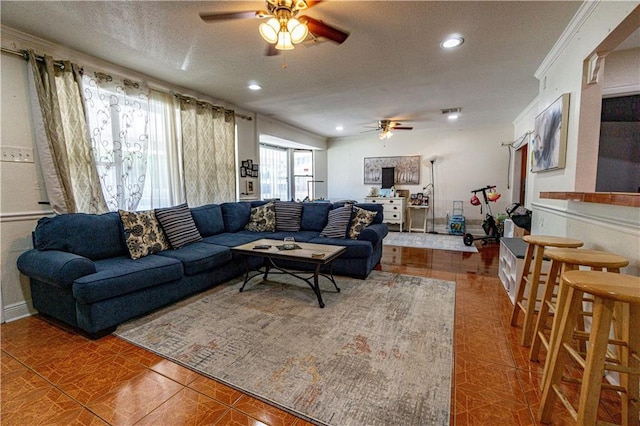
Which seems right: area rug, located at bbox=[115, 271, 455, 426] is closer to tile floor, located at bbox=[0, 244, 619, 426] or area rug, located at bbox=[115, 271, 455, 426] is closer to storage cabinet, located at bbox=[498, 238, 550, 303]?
tile floor, located at bbox=[0, 244, 619, 426]

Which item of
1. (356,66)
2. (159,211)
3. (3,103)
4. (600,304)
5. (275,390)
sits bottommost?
(275,390)

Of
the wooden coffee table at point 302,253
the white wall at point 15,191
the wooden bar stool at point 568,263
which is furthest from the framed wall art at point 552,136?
the white wall at point 15,191

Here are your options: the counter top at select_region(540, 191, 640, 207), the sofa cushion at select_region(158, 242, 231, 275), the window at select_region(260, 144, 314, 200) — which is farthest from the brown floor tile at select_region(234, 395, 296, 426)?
the window at select_region(260, 144, 314, 200)

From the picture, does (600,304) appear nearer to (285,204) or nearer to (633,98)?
(633,98)

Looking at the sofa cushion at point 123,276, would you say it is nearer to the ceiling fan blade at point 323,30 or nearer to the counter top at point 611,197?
the ceiling fan blade at point 323,30

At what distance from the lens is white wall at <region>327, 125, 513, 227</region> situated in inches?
247

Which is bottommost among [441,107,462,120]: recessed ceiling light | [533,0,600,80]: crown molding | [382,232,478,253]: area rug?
[382,232,478,253]: area rug

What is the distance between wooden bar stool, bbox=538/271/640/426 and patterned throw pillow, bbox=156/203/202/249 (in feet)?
10.8

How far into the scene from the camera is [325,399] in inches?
59.4

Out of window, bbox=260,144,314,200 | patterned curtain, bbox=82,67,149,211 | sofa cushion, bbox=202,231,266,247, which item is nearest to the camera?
patterned curtain, bbox=82,67,149,211

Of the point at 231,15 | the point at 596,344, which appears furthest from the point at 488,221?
the point at 231,15

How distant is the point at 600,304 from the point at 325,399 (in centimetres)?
132

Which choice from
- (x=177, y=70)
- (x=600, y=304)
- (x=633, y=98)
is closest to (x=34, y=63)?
(x=177, y=70)

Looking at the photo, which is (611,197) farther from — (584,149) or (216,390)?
(216,390)
